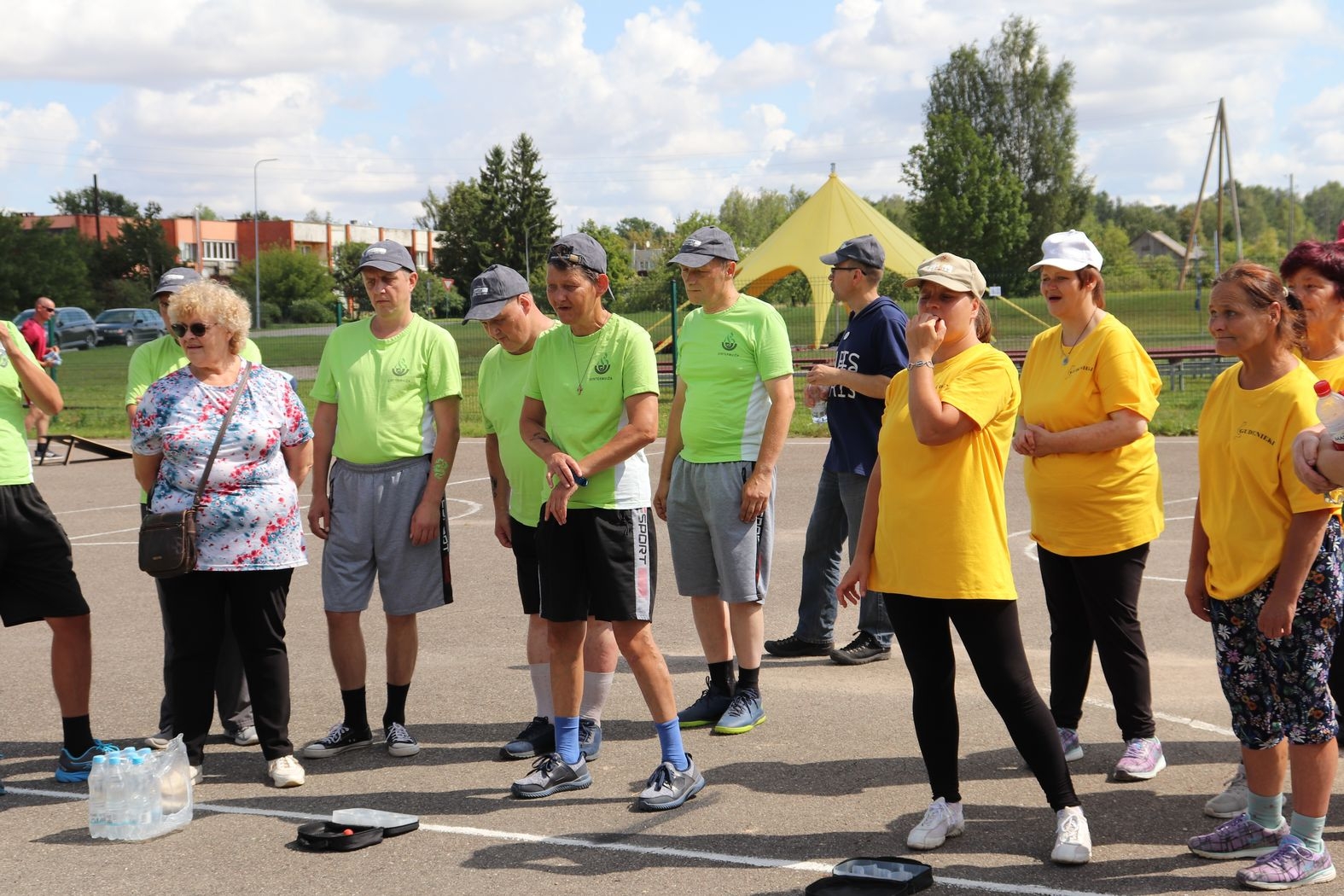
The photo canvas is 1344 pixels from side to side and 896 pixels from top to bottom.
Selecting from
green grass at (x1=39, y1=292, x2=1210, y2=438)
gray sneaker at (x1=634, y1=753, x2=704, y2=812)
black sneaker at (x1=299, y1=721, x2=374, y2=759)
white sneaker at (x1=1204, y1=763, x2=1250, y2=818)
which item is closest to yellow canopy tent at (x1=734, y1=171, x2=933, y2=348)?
green grass at (x1=39, y1=292, x2=1210, y2=438)

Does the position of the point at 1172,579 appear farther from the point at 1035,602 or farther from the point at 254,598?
the point at 254,598

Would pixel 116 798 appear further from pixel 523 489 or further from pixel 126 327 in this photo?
pixel 126 327

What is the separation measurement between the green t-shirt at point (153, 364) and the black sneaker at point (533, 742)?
2.12 meters

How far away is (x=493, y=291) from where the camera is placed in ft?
18.9

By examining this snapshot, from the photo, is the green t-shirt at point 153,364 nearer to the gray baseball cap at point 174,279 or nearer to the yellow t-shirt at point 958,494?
the gray baseball cap at point 174,279

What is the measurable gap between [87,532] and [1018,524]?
8.19 metres

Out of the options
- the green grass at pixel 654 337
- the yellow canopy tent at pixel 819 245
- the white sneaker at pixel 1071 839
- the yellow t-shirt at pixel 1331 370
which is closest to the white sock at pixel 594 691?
the white sneaker at pixel 1071 839

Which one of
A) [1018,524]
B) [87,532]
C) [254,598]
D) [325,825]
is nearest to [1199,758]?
[325,825]

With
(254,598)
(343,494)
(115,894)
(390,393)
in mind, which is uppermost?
(390,393)

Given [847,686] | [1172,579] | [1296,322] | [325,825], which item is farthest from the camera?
[1172,579]

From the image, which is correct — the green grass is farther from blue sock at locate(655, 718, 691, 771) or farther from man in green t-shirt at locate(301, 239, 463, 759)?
blue sock at locate(655, 718, 691, 771)

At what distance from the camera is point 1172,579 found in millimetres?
9172

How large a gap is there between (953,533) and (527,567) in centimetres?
222

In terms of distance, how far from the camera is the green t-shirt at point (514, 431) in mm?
5785
